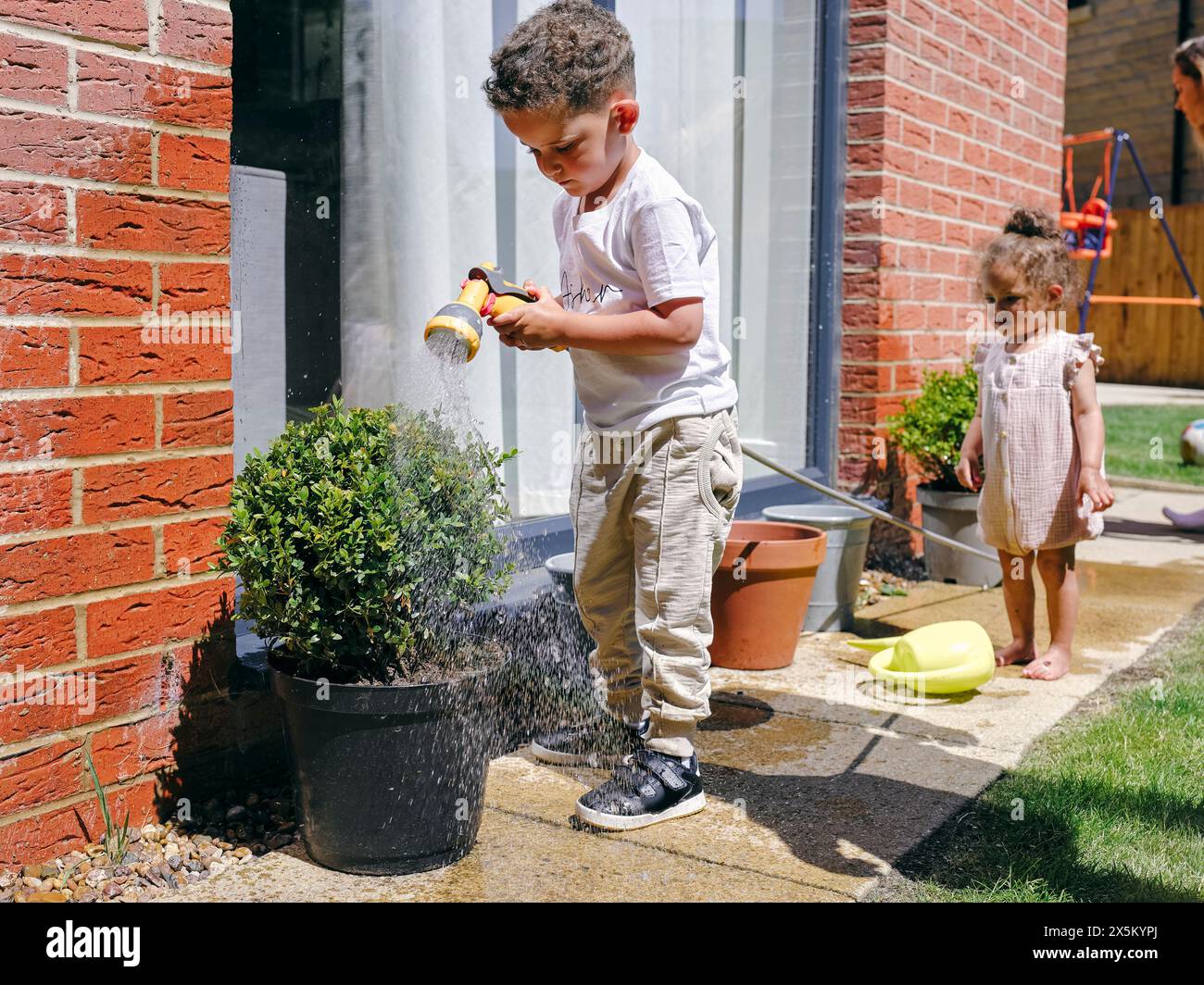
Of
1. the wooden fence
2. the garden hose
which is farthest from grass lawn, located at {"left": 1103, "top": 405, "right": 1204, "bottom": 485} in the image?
the garden hose

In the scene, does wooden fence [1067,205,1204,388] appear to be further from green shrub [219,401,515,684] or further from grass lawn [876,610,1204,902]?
green shrub [219,401,515,684]

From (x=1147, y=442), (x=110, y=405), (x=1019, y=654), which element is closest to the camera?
(x=110, y=405)

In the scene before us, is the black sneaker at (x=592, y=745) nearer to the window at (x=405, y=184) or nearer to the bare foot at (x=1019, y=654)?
the window at (x=405, y=184)

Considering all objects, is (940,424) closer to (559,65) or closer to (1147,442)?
(559,65)

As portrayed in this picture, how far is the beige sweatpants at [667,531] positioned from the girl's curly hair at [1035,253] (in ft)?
5.11

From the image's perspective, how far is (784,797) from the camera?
3.00 meters

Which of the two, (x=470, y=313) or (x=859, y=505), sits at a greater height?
(x=470, y=313)

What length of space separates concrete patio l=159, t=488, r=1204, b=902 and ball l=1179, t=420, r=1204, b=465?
15.0 ft

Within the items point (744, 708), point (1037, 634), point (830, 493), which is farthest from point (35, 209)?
point (1037, 634)

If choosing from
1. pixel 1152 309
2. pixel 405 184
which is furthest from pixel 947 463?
pixel 1152 309

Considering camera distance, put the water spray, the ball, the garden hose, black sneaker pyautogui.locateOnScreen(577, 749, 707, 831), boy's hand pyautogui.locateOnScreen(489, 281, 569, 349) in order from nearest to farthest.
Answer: the water spray, boy's hand pyautogui.locateOnScreen(489, 281, 569, 349), black sneaker pyautogui.locateOnScreen(577, 749, 707, 831), the garden hose, the ball

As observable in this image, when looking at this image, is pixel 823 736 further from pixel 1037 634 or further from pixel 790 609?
pixel 1037 634

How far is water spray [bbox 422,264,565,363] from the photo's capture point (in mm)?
2471

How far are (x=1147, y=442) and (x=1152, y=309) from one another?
7.58 m
